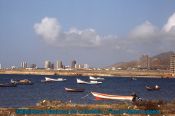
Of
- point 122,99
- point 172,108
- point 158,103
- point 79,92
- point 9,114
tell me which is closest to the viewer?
point 9,114

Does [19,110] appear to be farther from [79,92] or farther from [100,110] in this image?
[79,92]

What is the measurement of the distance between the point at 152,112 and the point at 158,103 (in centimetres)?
639

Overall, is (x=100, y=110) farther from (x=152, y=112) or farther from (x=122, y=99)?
(x=122, y=99)

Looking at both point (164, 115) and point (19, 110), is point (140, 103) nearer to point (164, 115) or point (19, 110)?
point (164, 115)

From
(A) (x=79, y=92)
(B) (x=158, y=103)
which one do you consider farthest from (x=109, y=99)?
(A) (x=79, y=92)

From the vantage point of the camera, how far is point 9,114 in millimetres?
40219

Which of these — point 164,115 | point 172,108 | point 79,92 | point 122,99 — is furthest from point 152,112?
point 79,92

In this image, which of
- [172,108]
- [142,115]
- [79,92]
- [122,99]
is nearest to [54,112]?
[142,115]

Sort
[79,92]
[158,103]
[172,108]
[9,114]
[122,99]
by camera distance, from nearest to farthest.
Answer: [9,114] < [172,108] < [158,103] < [122,99] < [79,92]

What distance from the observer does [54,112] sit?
40.3m

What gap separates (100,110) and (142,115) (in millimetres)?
4439

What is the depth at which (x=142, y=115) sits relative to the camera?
40344 mm

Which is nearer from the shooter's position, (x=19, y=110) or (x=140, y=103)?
(x=19, y=110)

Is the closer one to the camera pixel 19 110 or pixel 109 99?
pixel 19 110
